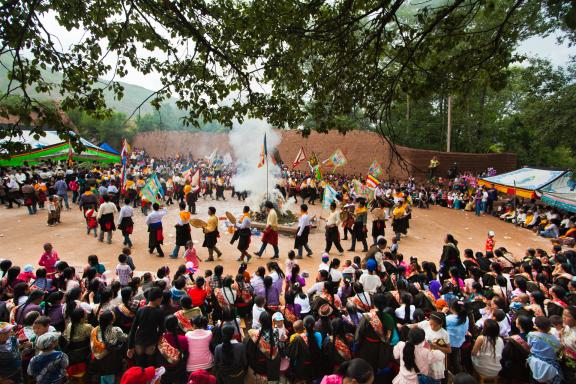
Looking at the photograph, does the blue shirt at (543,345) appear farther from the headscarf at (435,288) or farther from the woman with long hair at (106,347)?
the woman with long hair at (106,347)

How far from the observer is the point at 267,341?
12.9 ft

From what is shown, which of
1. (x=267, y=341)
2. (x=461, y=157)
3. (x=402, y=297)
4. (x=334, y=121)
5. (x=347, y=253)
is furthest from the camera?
(x=461, y=157)

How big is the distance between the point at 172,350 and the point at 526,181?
50.6ft

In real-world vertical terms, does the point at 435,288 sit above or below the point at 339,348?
below

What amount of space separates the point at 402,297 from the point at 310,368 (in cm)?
143

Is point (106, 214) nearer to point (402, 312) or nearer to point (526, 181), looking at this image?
point (402, 312)

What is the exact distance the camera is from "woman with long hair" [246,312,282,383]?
153 inches

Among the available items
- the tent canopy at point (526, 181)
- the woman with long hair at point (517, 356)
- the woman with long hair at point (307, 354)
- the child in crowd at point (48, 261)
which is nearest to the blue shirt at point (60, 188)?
the child in crowd at point (48, 261)

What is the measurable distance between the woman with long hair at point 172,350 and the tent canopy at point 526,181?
14.2m

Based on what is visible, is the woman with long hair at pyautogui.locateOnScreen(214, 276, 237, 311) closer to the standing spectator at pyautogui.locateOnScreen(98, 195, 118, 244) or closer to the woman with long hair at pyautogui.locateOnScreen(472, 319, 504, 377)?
the woman with long hair at pyautogui.locateOnScreen(472, 319, 504, 377)

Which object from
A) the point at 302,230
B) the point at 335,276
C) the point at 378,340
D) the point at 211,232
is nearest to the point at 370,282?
the point at 335,276

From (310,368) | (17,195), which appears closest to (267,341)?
(310,368)

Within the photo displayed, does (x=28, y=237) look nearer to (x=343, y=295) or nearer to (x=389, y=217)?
(x=343, y=295)

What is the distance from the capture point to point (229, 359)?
369 cm
